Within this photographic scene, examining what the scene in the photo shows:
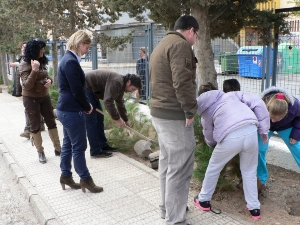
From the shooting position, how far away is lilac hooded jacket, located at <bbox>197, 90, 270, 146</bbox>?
3.16 m

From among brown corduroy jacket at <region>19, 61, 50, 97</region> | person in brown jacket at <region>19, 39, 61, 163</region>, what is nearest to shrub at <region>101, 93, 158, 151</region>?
person in brown jacket at <region>19, 39, 61, 163</region>

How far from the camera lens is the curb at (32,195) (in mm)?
3604

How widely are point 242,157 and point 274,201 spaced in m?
1.00

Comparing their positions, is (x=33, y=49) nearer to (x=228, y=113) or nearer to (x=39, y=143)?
(x=39, y=143)

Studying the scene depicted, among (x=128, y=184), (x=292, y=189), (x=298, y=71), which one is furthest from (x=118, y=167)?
A: (x=298, y=71)

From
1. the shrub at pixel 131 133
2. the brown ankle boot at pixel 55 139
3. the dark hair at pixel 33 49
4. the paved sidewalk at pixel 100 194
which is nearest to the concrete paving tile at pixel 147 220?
the paved sidewalk at pixel 100 194

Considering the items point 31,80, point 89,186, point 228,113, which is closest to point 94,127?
point 31,80

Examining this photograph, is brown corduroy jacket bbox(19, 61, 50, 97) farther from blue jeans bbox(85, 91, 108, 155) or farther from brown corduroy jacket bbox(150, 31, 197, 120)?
brown corduroy jacket bbox(150, 31, 197, 120)

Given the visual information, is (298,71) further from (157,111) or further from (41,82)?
(41,82)

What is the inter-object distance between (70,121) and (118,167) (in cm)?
149

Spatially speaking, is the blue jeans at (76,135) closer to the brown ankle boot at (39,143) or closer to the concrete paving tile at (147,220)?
the concrete paving tile at (147,220)

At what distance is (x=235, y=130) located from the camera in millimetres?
3148

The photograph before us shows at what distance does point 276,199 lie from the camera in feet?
13.0

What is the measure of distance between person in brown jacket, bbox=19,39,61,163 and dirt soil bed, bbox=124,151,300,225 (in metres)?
2.58
